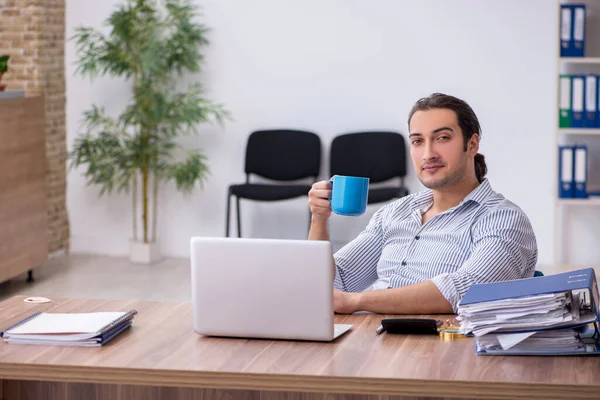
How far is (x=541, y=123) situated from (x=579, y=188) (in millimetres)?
601

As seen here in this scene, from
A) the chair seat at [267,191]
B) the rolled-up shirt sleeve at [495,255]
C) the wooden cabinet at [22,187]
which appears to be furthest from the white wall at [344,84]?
the rolled-up shirt sleeve at [495,255]

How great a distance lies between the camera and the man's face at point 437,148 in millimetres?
2844

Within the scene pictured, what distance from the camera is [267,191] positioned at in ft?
21.3

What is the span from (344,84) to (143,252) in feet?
6.09

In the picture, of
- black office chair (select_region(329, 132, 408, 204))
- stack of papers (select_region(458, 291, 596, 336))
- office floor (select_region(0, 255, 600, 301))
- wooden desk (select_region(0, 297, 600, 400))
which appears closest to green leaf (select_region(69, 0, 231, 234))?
office floor (select_region(0, 255, 600, 301))

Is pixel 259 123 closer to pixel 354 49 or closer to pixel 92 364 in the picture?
pixel 354 49

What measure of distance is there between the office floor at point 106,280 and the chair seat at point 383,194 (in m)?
1.12

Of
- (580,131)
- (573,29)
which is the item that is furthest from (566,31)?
(580,131)

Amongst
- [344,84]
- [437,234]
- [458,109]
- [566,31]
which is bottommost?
[437,234]

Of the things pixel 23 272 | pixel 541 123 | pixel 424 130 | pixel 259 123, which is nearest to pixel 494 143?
pixel 541 123

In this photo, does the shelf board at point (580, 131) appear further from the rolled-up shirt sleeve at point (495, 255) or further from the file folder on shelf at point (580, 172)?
the rolled-up shirt sleeve at point (495, 255)

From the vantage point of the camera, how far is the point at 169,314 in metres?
2.55

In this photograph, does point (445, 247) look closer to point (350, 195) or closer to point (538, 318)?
point (350, 195)

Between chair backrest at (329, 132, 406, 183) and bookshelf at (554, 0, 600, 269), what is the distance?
1.05 metres
